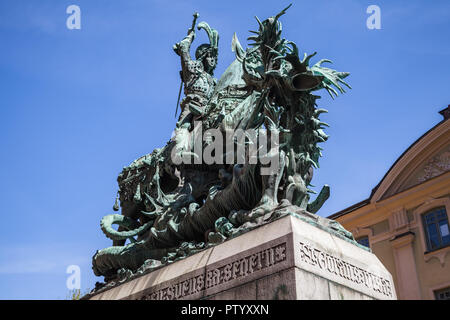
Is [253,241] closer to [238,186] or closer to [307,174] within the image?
[238,186]

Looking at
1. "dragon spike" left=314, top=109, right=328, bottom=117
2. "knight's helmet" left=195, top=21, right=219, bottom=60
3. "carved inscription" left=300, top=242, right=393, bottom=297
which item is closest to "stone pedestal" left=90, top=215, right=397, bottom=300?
"carved inscription" left=300, top=242, right=393, bottom=297

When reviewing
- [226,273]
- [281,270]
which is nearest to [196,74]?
[226,273]

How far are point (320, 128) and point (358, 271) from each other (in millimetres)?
2243

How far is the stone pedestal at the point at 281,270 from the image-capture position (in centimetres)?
484

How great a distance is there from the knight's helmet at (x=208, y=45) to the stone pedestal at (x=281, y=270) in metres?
4.33

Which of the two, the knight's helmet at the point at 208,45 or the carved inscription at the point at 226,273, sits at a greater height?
the knight's helmet at the point at 208,45

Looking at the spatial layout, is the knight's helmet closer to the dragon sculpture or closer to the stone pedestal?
the dragon sculpture

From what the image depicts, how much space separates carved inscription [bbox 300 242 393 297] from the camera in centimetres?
502

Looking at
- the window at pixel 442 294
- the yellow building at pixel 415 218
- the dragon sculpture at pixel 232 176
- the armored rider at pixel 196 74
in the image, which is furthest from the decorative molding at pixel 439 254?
the dragon sculpture at pixel 232 176

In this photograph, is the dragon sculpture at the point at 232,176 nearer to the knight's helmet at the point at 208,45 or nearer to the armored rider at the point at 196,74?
the armored rider at the point at 196,74

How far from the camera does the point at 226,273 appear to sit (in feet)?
17.7

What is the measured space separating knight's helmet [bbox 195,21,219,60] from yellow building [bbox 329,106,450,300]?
37.2 ft

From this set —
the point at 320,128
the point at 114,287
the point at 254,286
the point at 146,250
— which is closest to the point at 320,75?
the point at 320,128

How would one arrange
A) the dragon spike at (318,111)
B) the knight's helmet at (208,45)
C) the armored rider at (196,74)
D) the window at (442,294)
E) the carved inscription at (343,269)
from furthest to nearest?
1. the window at (442,294)
2. the knight's helmet at (208,45)
3. the armored rider at (196,74)
4. the dragon spike at (318,111)
5. the carved inscription at (343,269)
